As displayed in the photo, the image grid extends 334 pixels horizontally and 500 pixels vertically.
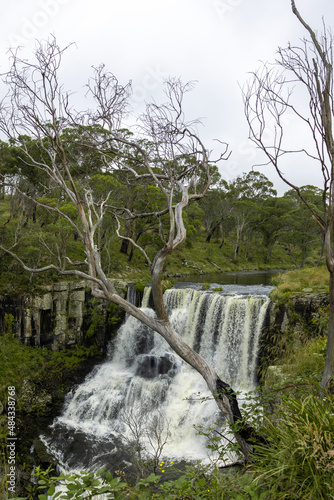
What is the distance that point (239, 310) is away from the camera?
11453 mm

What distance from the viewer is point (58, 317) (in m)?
14.2

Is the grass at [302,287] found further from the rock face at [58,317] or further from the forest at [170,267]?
the rock face at [58,317]

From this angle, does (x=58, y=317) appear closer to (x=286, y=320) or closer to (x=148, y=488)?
(x=286, y=320)

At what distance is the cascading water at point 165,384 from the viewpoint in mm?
Answer: 9164

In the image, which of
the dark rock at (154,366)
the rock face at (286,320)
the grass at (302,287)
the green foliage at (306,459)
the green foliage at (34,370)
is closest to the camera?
the green foliage at (306,459)

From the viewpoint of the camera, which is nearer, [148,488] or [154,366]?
[148,488]

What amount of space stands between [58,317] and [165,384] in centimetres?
600

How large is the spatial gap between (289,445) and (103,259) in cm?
1637

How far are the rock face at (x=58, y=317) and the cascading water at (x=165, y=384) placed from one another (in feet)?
5.57

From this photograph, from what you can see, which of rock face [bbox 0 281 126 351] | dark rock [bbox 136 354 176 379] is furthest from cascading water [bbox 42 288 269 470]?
rock face [bbox 0 281 126 351]

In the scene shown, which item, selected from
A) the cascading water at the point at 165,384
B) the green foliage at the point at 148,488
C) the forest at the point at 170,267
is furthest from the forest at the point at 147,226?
the green foliage at the point at 148,488

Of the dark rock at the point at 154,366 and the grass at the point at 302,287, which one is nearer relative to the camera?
the grass at the point at 302,287

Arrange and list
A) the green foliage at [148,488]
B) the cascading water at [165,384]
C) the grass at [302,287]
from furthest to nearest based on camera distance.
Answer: the grass at [302,287]
the cascading water at [165,384]
the green foliage at [148,488]

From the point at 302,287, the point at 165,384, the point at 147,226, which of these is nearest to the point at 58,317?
the point at 165,384
